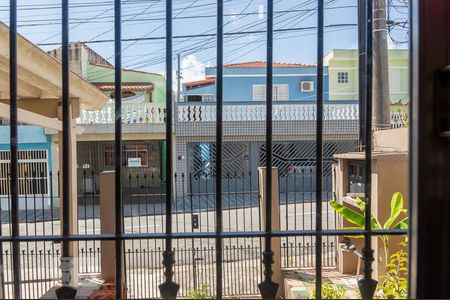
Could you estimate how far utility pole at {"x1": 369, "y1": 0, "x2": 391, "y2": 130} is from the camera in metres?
4.19

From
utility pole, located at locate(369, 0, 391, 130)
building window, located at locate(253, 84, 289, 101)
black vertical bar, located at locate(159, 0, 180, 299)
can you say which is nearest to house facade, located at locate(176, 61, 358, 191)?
building window, located at locate(253, 84, 289, 101)

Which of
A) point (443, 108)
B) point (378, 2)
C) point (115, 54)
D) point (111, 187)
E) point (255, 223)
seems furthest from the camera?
point (255, 223)

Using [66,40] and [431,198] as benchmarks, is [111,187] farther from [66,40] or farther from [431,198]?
[431,198]

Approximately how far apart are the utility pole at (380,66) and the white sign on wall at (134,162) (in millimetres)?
9451

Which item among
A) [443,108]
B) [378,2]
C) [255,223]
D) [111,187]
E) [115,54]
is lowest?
[255,223]

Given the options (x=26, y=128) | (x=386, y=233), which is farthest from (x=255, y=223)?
(x=26, y=128)

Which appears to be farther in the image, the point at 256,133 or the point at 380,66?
the point at 256,133

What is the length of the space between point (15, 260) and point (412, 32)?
124cm

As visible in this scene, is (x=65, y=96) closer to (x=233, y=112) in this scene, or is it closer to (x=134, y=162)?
(x=233, y=112)

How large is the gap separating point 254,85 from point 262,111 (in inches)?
107

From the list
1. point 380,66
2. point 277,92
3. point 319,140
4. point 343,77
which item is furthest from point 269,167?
point 343,77

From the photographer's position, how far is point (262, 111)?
11.5 meters

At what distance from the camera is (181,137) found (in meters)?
11.7

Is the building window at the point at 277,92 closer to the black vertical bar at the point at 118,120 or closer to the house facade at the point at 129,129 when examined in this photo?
the house facade at the point at 129,129
